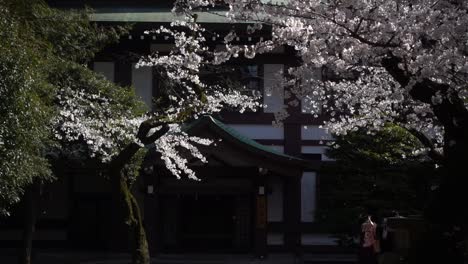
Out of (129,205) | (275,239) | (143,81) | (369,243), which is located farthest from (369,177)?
(143,81)

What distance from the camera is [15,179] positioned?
32.9 ft

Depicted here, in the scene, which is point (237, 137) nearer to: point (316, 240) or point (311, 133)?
point (311, 133)

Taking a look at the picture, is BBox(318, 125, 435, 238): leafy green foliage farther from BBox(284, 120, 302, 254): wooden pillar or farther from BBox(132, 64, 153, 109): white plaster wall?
BBox(132, 64, 153, 109): white plaster wall

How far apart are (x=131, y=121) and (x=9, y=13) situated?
466 centimetres

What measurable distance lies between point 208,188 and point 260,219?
215cm

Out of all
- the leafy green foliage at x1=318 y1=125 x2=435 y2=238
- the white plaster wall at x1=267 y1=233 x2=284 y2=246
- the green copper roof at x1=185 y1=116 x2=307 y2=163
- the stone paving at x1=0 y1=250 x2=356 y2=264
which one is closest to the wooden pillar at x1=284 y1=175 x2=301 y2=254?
the white plaster wall at x1=267 y1=233 x2=284 y2=246

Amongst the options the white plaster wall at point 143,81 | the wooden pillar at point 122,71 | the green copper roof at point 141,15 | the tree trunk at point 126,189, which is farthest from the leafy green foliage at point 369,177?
the wooden pillar at point 122,71

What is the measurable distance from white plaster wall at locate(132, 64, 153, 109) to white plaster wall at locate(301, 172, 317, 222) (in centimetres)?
589

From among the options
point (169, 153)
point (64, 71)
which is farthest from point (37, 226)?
point (64, 71)

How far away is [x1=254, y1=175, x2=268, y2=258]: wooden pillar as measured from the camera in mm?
20750

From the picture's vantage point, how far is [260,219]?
21.0 metres

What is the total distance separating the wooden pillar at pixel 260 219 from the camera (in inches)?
817

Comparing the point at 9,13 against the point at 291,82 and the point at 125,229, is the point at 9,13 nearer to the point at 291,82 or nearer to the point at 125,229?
the point at 291,82

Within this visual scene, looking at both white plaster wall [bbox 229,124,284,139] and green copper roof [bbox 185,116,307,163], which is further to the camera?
white plaster wall [bbox 229,124,284,139]
